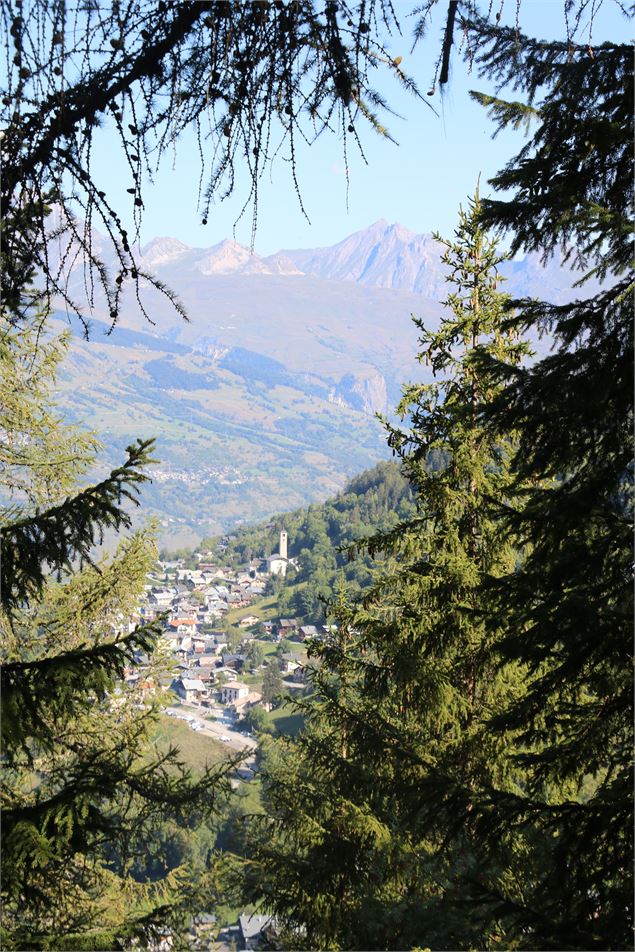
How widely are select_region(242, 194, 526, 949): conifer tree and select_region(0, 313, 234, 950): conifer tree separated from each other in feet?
3.20

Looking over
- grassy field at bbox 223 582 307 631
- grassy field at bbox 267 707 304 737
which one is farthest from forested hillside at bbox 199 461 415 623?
grassy field at bbox 267 707 304 737

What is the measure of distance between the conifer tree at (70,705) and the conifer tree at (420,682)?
0.97 metres

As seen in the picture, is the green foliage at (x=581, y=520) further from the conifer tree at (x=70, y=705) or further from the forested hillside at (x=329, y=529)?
the forested hillside at (x=329, y=529)

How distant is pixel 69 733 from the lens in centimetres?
699

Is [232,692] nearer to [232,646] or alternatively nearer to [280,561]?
[232,646]

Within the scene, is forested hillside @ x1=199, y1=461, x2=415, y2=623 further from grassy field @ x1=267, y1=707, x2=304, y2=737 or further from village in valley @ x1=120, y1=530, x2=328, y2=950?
grassy field @ x1=267, y1=707, x2=304, y2=737

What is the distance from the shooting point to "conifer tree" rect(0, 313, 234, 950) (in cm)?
285

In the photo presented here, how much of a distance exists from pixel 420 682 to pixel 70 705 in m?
3.78

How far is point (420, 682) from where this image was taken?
614 centimetres

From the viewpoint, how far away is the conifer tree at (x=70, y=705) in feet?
9.34

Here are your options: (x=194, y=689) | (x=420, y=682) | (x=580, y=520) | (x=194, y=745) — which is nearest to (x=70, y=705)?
(x=580, y=520)

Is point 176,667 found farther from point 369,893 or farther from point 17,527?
point 17,527

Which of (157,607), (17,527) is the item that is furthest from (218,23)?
(157,607)

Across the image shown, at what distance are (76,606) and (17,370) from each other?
93.8 inches
